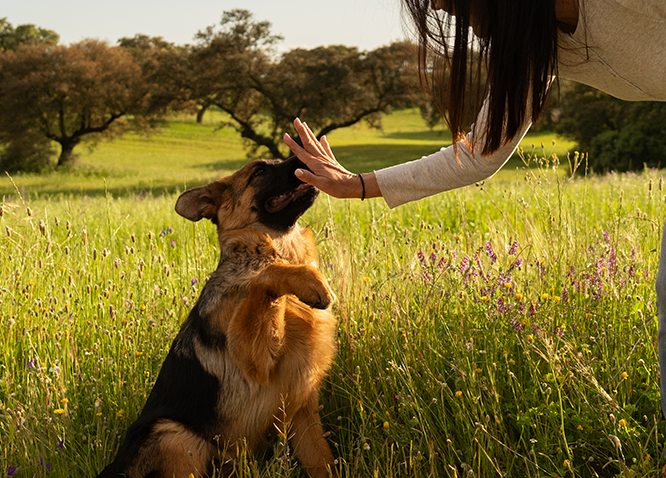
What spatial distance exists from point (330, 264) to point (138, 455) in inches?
79.5

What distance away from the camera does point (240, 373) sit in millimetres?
2672

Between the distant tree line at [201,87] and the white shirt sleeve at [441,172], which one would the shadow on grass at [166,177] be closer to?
the distant tree line at [201,87]

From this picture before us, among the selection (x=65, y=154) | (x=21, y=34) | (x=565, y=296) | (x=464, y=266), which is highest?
(x=21, y=34)

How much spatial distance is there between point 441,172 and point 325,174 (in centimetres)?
58

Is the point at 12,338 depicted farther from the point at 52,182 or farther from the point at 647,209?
the point at 52,182

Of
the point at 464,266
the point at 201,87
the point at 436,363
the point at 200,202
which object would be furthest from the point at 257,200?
the point at 201,87

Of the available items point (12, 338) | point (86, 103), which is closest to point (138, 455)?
point (12, 338)

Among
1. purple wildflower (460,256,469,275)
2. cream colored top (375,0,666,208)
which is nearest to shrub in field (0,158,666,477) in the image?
purple wildflower (460,256,469,275)

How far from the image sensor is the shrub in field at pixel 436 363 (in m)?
2.32

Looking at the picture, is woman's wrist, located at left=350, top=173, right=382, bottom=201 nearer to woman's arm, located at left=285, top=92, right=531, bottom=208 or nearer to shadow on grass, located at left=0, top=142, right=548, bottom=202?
woman's arm, located at left=285, top=92, right=531, bottom=208

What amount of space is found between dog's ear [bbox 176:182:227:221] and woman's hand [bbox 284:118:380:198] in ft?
2.10

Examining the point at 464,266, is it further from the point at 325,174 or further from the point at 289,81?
the point at 289,81

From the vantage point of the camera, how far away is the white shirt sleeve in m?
2.63

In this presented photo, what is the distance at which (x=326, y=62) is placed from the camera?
3275cm
